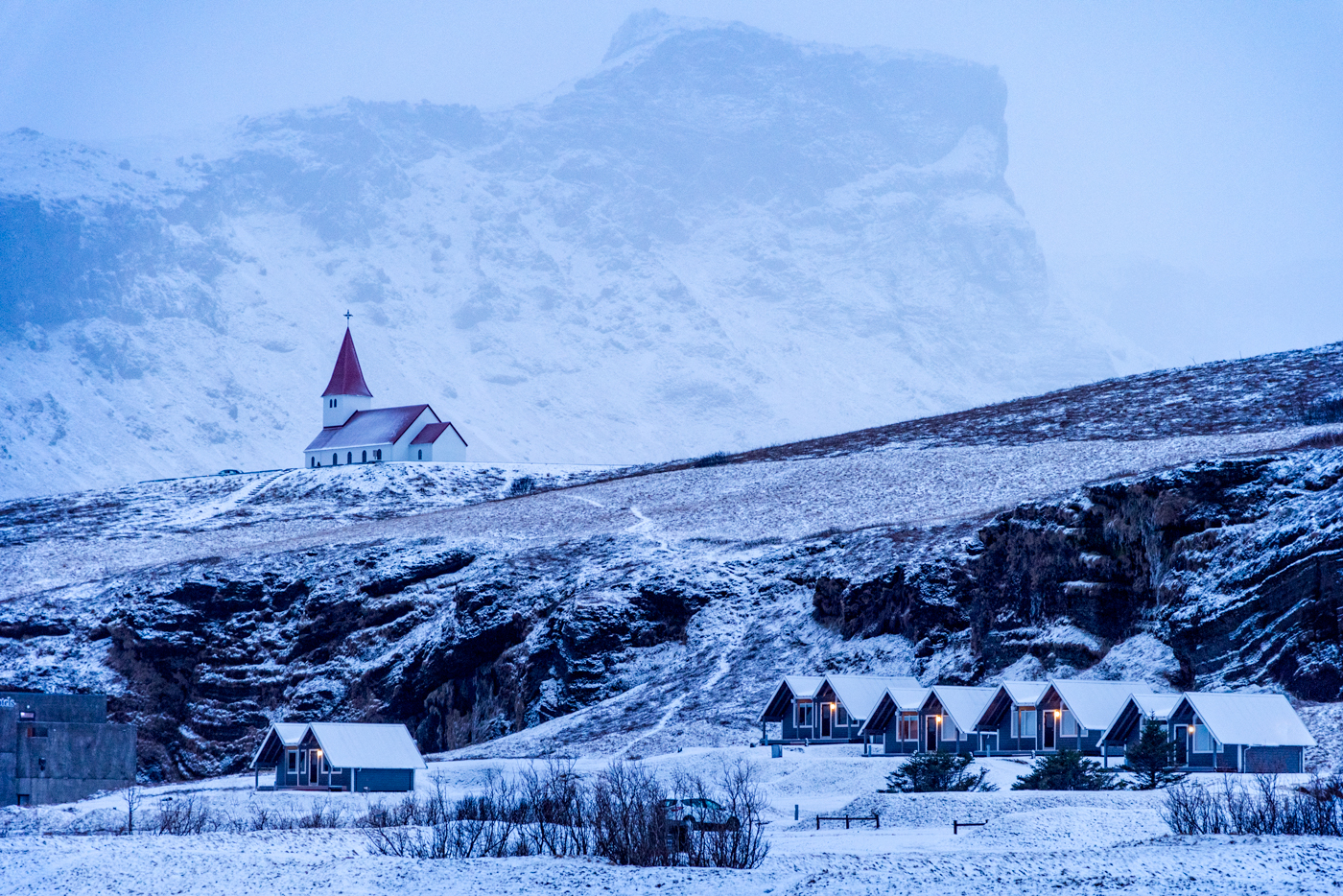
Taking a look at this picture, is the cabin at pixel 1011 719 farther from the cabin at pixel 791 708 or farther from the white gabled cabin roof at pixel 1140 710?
the cabin at pixel 791 708

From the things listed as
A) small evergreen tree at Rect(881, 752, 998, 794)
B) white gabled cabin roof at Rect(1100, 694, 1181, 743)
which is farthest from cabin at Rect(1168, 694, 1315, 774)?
small evergreen tree at Rect(881, 752, 998, 794)

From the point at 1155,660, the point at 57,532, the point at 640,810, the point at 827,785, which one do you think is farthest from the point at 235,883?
the point at 57,532

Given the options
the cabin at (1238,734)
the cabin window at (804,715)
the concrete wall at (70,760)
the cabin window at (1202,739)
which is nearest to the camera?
the cabin at (1238,734)

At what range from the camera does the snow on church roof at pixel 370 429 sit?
13912 cm

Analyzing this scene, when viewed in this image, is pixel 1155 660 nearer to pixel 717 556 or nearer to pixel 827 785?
pixel 827 785

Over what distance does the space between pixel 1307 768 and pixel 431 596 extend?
1911 inches

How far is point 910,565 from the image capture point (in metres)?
72.6

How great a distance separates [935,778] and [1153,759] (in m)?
5.99

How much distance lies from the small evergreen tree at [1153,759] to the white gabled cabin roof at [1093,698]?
5.87m

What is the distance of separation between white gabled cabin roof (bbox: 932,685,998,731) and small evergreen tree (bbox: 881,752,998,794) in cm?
766

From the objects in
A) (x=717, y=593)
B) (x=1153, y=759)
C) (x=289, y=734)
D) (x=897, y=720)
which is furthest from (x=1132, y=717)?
(x=717, y=593)

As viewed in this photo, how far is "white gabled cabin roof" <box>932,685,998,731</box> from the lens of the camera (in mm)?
56219

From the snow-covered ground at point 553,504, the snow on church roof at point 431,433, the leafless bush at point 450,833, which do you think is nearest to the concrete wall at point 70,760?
the leafless bush at point 450,833

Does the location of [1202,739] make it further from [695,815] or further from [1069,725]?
[695,815]
